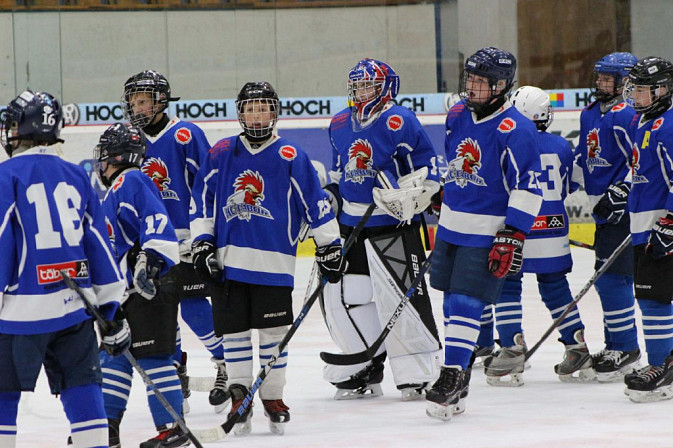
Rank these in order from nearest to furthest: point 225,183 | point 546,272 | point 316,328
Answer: point 225,183, point 546,272, point 316,328

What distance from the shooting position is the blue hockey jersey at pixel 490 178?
12.0ft

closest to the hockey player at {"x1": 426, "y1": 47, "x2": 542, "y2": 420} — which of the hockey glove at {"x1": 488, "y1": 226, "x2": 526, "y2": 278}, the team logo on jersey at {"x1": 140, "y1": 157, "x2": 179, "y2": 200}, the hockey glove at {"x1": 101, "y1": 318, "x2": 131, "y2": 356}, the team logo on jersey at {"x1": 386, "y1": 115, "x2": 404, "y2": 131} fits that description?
the hockey glove at {"x1": 488, "y1": 226, "x2": 526, "y2": 278}

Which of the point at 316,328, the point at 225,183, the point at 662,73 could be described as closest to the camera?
the point at 225,183

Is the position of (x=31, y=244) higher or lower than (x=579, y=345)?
higher

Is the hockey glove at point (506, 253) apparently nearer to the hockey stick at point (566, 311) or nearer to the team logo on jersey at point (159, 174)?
the hockey stick at point (566, 311)

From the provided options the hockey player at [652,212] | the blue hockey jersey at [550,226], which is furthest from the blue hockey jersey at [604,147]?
the hockey player at [652,212]

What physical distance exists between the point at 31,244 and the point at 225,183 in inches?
44.3

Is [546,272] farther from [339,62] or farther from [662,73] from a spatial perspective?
[339,62]

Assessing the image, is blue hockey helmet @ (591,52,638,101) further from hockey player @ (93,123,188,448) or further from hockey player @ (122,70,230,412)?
hockey player @ (93,123,188,448)

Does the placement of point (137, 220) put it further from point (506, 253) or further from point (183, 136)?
point (506, 253)

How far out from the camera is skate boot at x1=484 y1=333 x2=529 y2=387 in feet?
14.3

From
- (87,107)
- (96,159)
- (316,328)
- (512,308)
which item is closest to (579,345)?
(512,308)

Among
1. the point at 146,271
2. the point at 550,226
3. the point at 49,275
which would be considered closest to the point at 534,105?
the point at 550,226

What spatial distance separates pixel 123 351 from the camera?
274 centimetres
